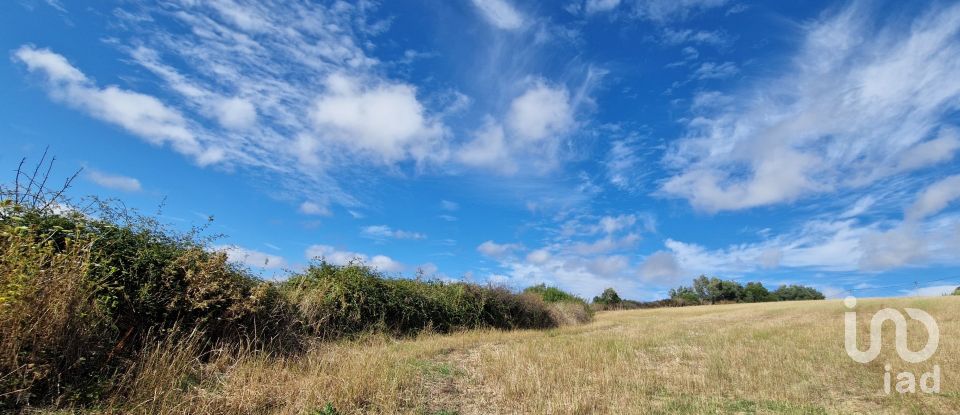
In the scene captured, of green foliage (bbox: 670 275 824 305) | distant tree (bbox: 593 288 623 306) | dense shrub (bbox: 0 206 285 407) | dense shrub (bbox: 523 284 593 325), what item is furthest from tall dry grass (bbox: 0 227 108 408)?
green foliage (bbox: 670 275 824 305)

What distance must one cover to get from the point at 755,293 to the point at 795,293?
14763 mm

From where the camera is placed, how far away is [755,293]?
101312 mm

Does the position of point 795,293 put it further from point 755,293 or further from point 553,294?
point 553,294

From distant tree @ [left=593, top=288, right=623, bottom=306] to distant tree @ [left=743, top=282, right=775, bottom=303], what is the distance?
1552 inches

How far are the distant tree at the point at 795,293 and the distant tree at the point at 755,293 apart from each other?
4.86 metres

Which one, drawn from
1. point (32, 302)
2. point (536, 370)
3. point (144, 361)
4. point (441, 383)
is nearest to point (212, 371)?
point (144, 361)

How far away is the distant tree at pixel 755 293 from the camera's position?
326 ft

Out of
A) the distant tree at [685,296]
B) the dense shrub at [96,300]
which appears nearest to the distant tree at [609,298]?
the distant tree at [685,296]

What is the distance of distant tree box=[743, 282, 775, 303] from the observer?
326 feet

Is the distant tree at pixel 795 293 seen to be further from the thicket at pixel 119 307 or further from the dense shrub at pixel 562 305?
the thicket at pixel 119 307

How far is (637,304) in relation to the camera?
82.6 m

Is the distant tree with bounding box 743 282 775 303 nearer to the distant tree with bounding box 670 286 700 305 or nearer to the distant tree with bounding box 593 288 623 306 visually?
the distant tree with bounding box 670 286 700 305

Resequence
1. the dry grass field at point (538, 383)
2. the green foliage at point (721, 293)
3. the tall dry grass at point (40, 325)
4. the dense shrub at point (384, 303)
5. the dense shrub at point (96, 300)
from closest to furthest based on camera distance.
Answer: the tall dry grass at point (40, 325) < the dense shrub at point (96, 300) < the dry grass field at point (538, 383) < the dense shrub at point (384, 303) < the green foliage at point (721, 293)

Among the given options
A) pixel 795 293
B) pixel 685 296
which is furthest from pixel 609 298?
pixel 795 293
